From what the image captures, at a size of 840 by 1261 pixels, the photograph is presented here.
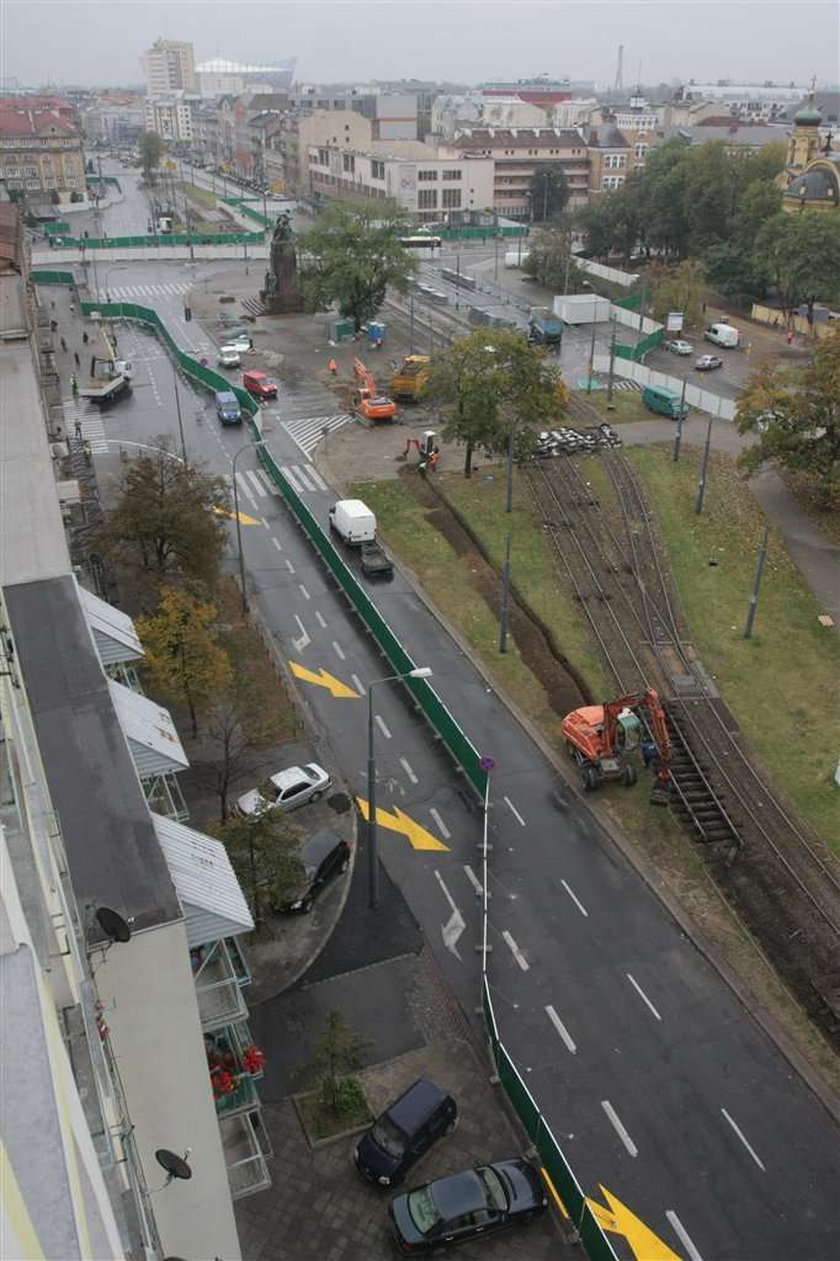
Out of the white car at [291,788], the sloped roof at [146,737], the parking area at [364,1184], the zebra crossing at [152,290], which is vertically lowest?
the parking area at [364,1184]

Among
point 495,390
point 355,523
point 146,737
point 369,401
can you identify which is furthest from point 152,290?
point 146,737

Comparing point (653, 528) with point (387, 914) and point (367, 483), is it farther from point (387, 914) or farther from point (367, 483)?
point (387, 914)

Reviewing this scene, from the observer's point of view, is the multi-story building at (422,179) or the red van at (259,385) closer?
the red van at (259,385)

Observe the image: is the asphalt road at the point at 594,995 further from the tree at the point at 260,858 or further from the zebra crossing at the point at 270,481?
the zebra crossing at the point at 270,481

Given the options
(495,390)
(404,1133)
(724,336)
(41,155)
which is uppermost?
(41,155)

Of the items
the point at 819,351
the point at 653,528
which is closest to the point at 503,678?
the point at 653,528

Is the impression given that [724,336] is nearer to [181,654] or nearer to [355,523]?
[355,523]

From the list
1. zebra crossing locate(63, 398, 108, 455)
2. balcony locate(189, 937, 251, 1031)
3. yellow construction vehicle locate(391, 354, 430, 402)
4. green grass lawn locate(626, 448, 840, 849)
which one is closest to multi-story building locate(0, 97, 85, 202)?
zebra crossing locate(63, 398, 108, 455)

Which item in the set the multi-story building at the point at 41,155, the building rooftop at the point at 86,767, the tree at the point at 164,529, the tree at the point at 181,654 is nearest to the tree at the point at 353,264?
the tree at the point at 164,529
